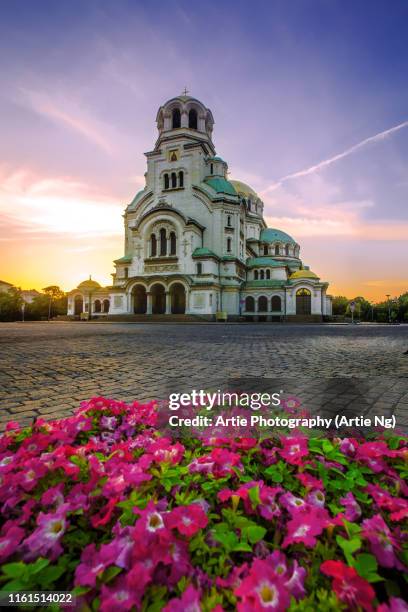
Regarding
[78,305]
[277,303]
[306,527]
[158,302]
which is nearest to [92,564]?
[306,527]

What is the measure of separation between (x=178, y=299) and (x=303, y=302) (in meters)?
17.4

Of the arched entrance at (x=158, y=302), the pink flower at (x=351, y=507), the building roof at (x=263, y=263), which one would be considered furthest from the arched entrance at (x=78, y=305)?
the pink flower at (x=351, y=507)

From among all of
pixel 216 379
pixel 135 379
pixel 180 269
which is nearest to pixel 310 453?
pixel 216 379

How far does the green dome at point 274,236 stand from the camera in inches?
2219

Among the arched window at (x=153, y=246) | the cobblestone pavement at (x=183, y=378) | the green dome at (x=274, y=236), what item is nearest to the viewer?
the cobblestone pavement at (x=183, y=378)

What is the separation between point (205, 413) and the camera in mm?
2488

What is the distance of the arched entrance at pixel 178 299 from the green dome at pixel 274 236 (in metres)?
23.2

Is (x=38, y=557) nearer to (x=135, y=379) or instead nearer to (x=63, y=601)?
(x=63, y=601)

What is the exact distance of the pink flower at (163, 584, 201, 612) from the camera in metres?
0.86

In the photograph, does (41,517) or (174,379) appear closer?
(41,517)

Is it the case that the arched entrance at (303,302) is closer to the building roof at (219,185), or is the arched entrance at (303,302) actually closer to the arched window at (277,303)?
the arched window at (277,303)

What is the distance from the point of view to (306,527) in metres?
1.20

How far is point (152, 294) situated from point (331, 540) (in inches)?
1580

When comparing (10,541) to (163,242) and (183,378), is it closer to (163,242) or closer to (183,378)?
(183,378)
